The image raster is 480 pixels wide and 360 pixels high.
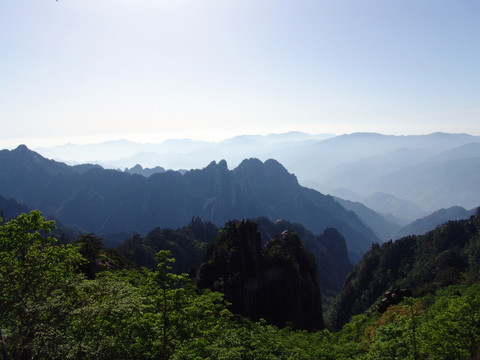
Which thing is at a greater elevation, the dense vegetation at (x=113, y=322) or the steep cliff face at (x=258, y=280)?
the dense vegetation at (x=113, y=322)

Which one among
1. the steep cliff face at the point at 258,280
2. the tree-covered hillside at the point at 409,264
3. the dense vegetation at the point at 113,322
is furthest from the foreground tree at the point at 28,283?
the tree-covered hillside at the point at 409,264

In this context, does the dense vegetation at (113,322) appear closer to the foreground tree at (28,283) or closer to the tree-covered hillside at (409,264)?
the foreground tree at (28,283)

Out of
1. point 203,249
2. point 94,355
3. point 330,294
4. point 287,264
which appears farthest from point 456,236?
point 94,355

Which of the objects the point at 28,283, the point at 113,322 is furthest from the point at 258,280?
the point at 28,283

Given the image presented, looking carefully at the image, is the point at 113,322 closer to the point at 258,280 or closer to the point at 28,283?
the point at 28,283

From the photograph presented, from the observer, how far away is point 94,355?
16.0 metres

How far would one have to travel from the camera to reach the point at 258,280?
237 feet

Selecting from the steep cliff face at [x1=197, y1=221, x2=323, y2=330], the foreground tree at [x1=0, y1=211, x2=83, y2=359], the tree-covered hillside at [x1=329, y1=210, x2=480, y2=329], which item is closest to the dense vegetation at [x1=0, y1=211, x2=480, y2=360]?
the foreground tree at [x1=0, y1=211, x2=83, y2=359]

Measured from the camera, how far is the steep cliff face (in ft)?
218

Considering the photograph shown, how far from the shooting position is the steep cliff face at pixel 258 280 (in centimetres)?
6636

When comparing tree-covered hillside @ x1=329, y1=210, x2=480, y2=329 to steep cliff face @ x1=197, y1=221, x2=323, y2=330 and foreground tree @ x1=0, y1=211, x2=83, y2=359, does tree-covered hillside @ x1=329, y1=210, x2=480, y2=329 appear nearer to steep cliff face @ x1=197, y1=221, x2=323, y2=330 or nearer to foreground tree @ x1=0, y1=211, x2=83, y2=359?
steep cliff face @ x1=197, y1=221, x2=323, y2=330

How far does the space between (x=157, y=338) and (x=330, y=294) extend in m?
149

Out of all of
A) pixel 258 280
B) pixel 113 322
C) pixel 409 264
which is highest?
pixel 113 322

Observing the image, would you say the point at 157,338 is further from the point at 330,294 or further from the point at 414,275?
the point at 330,294
